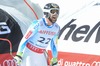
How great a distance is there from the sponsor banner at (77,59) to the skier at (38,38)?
62.8 inches

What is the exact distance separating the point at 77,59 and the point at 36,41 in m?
1.94

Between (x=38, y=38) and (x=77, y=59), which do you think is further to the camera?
(x=77, y=59)

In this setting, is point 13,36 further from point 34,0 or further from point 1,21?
point 34,0

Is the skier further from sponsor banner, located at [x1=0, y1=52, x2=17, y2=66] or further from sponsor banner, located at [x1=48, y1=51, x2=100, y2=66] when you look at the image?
sponsor banner, located at [x1=48, y1=51, x2=100, y2=66]

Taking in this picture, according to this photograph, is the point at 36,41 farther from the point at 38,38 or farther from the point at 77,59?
the point at 77,59

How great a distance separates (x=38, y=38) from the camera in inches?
188

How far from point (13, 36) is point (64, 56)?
1.11 meters

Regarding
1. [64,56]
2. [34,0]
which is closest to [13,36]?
[64,56]

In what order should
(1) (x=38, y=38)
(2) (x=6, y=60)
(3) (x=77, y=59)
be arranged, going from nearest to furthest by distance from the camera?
(1) (x=38, y=38) → (2) (x=6, y=60) → (3) (x=77, y=59)

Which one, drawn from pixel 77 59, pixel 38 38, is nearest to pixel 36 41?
pixel 38 38

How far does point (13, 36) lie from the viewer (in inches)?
239

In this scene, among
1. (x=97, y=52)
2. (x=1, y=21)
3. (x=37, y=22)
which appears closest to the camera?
(x=37, y=22)

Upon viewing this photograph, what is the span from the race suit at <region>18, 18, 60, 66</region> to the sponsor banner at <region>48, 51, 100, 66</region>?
160 centimetres

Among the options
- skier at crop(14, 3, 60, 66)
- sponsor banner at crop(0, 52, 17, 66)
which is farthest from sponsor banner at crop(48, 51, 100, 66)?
skier at crop(14, 3, 60, 66)
